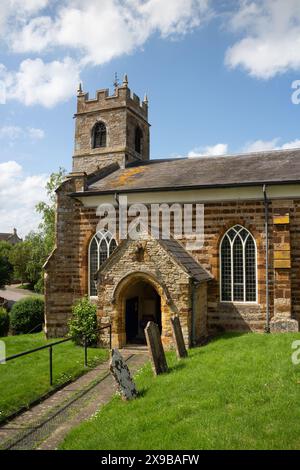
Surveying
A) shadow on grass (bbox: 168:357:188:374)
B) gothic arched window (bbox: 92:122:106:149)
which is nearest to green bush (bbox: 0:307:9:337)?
gothic arched window (bbox: 92:122:106:149)

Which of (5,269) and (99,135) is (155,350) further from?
(5,269)

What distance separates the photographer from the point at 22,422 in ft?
31.1

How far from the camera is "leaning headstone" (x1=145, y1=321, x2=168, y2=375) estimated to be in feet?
37.7

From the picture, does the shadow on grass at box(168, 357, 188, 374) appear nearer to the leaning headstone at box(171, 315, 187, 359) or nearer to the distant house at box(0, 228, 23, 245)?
the leaning headstone at box(171, 315, 187, 359)

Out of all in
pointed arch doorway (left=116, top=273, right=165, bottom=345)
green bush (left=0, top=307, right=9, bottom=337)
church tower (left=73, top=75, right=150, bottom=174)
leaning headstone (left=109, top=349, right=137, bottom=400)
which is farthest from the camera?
green bush (left=0, top=307, right=9, bottom=337)

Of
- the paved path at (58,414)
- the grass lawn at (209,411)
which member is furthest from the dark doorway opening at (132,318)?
the grass lawn at (209,411)

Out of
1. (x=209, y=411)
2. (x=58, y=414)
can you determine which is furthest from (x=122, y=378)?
(x=209, y=411)

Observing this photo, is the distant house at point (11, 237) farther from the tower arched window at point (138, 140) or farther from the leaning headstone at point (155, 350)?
the leaning headstone at point (155, 350)

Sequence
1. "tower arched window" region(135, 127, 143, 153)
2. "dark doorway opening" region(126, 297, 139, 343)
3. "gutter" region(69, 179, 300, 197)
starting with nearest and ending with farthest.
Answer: "gutter" region(69, 179, 300, 197), "dark doorway opening" region(126, 297, 139, 343), "tower arched window" region(135, 127, 143, 153)

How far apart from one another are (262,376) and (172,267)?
6.30 metres

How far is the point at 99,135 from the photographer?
90.0 feet

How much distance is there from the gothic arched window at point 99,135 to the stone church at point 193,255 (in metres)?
4.89

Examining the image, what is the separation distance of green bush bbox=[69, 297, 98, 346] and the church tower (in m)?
11.2
